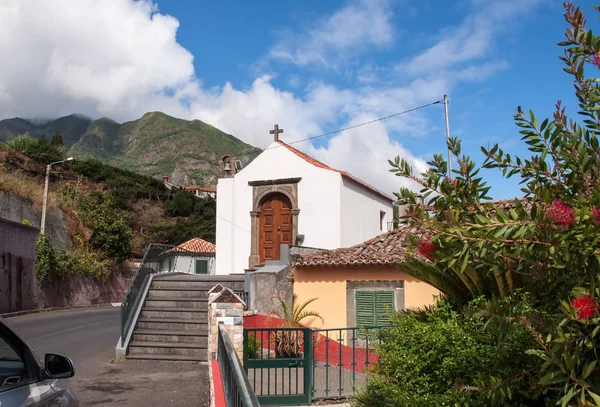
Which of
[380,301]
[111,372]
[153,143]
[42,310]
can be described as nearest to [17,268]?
[42,310]

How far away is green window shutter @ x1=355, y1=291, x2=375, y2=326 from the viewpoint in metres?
13.1

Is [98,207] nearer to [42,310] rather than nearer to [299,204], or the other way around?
[42,310]

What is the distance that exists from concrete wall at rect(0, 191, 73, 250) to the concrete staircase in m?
10.4

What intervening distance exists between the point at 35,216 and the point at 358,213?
14.8 m

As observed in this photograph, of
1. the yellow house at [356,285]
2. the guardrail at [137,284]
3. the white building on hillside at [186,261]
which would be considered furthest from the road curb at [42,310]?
the yellow house at [356,285]

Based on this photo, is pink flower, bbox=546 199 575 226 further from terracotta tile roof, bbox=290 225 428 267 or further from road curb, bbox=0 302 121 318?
road curb, bbox=0 302 121 318

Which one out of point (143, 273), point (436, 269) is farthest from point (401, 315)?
point (143, 273)

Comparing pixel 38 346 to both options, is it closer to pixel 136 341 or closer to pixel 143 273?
pixel 136 341

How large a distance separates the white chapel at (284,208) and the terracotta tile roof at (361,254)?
3.84 metres

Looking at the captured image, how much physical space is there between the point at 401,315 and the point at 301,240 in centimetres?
1329

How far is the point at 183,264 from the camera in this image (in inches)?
837

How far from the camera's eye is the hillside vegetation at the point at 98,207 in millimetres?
24516

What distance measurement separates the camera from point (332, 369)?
11680mm

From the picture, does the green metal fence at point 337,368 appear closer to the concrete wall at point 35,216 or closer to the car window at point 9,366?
the car window at point 9,366
